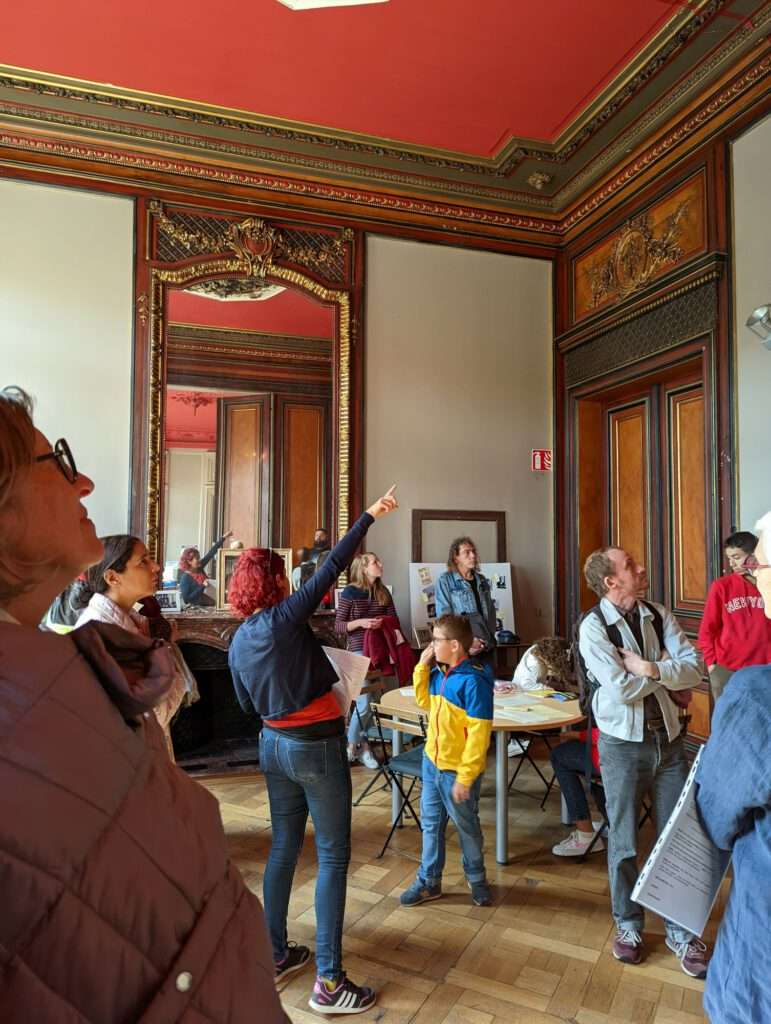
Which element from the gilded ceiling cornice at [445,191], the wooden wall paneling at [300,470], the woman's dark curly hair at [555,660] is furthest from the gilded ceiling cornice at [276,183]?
the woman's dark curly hair at [555,660]

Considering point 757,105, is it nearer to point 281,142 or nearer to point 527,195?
point 527,195

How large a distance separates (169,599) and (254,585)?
134 inches

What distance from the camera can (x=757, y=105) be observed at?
462cm

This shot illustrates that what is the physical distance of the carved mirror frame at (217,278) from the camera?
5668 mm

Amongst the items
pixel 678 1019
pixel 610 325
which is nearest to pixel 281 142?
pixel 610 325

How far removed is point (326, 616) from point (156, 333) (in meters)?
2.67

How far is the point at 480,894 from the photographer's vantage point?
3252 millimetres

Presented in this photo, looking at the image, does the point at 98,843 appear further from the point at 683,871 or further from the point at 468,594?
the point at 468,594

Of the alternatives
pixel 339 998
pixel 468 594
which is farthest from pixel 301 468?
pixel 339 998

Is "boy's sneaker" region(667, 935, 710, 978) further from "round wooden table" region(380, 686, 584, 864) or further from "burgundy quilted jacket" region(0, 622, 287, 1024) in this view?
"burgundy quilted jacket" region(0, 622, 287, 1024)

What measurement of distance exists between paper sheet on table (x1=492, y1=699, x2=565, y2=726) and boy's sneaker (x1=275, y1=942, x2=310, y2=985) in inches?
52.0

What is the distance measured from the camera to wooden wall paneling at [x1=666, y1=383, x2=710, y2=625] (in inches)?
210

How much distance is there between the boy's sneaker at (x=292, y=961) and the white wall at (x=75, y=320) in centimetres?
359

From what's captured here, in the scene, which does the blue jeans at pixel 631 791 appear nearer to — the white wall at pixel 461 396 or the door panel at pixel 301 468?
the white wall at pixel 461 396
